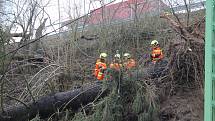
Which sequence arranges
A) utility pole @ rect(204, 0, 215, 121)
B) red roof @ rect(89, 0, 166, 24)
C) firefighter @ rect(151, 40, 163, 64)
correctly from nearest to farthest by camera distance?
1. utility pole @ rect(204, 0, 215, 121)
2. firefighter @ rect(151, 40, 163, 64)
3. red roof @ rect(89, 0, 166, 24)

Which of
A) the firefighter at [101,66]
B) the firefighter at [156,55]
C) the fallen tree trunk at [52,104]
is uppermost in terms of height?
the firefighter at [156,55]

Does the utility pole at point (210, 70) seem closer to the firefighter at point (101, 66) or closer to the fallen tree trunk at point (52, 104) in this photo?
the fallen tree trunk at point (52, 104)

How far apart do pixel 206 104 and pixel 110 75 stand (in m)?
2.44

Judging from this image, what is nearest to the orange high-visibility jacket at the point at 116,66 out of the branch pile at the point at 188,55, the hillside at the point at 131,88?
the hillside at the point at 131,88

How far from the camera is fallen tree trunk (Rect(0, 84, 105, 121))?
17.7ft

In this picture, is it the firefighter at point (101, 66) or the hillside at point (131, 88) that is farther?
the firefighter at point (101, 66)

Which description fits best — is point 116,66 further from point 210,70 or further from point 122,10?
point 122,10

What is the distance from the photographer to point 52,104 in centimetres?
564

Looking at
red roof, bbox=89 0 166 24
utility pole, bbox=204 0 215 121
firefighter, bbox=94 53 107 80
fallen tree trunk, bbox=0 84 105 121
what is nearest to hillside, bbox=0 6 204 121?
fallen tree trunk, bbox=0 84 105 121

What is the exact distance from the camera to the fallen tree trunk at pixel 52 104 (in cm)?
541

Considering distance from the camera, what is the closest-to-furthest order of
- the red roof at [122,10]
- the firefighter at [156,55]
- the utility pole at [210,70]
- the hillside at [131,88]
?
the utility pole at [210,70]
the hillside at [131,88]
the firefighter at [156,55]
the red roof at [122,10]

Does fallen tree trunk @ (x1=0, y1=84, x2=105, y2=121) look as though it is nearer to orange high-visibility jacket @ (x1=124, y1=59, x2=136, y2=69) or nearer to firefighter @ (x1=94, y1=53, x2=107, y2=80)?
firefighter @ (x1=94, y1=53, x2=107, y2=80)

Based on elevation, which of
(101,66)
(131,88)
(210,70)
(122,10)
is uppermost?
(122,10)

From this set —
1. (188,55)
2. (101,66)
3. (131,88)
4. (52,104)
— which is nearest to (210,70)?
(131,88)
